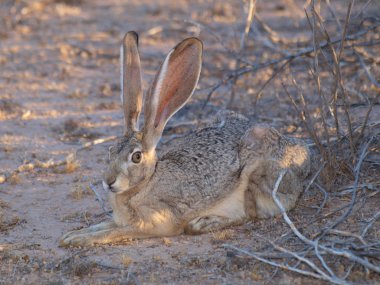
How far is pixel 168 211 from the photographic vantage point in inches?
217

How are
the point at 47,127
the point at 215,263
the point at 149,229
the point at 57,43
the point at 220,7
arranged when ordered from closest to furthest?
the point at 215,263 → the point at 149,229 → the point at 47,127 → the point at 57,43 → the point at 220,7

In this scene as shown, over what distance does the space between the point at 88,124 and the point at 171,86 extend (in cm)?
302

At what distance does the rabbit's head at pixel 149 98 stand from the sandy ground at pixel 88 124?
0.62 metres

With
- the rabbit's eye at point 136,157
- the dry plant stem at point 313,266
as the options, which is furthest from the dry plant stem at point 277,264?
the rabbit's eye at point 136,157

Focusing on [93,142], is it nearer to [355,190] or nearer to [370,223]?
[355,190]

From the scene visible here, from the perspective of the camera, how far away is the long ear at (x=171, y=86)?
536 centimetres

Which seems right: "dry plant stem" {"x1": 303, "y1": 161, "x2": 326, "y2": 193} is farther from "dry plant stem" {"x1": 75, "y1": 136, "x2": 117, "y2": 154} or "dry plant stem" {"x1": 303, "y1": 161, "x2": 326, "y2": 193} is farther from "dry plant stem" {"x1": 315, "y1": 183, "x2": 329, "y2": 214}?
"dry plant stem" {"x1": 75, "y1": 136, "x2": 117, "y2": 154}

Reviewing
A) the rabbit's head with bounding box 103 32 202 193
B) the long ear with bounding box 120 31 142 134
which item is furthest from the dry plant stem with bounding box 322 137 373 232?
the long ear with bounding box 120 31 142 134

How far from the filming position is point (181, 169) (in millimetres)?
5707

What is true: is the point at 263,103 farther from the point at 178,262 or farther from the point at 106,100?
the point at 178,262

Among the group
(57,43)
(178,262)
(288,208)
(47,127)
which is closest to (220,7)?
(57,43)

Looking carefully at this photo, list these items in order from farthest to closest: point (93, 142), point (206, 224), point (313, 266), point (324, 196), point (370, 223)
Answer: point (93, 142) → point (324, 196) → point (206, 224) → point (370, 223) → point (313, 266)

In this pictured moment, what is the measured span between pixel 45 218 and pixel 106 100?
343 centimetres

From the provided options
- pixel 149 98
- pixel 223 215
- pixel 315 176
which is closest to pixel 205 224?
pixel 223 215
